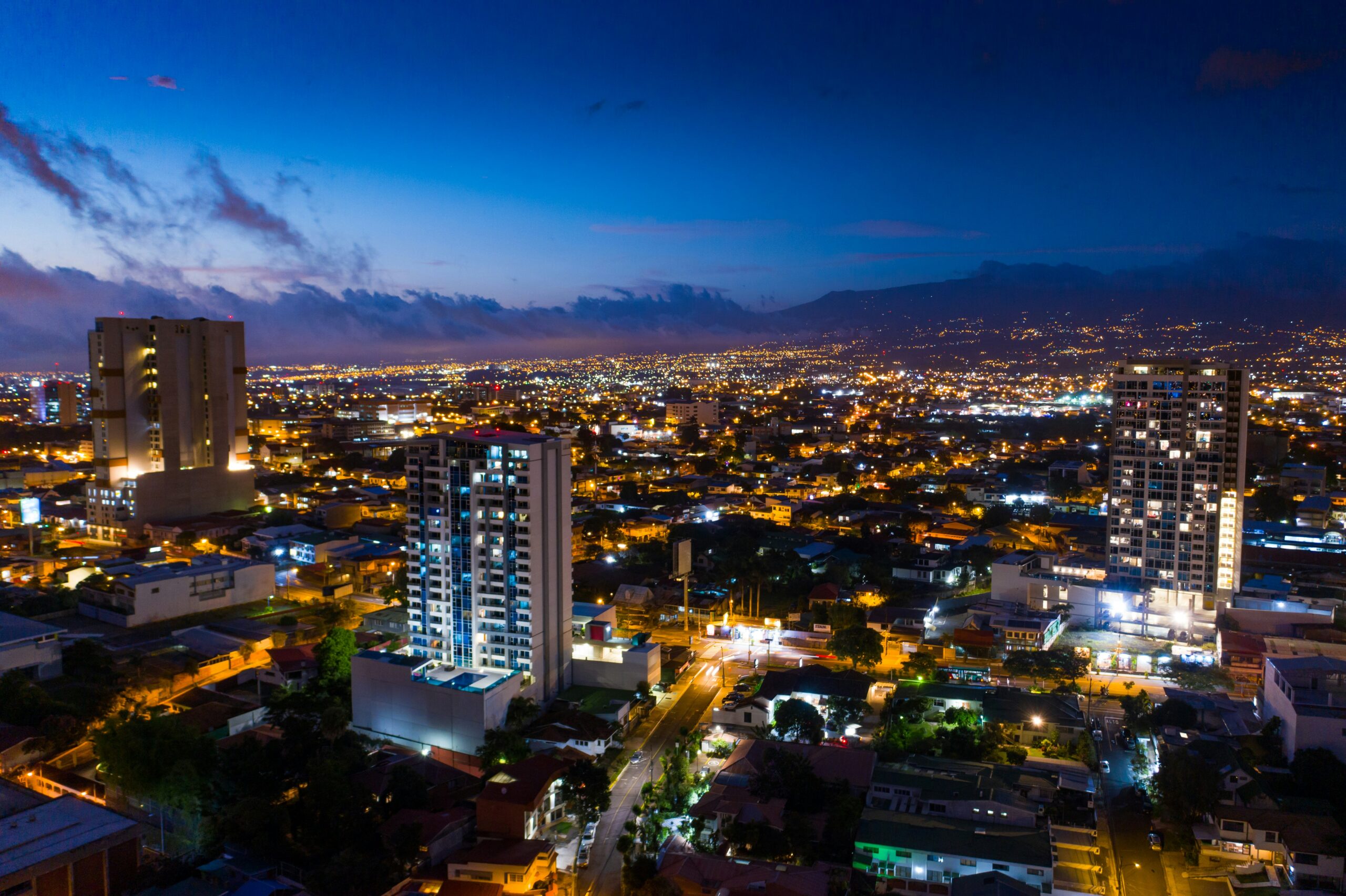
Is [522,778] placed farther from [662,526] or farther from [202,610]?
[662,526]

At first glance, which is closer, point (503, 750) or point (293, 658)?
point (503, 750)

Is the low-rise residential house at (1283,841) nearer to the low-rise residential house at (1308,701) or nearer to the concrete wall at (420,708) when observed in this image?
the low-rise residential house at (1308,701)

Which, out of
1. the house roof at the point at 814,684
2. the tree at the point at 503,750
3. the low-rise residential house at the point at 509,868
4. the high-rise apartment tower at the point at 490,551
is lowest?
the low-rise residential house at the point at 509,868

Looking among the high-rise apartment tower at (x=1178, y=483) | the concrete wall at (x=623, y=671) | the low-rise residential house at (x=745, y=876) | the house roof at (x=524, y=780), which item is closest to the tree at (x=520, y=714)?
the house roof at (x=524, y=780)

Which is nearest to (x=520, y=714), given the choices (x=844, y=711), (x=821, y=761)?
(x=821, y=761)

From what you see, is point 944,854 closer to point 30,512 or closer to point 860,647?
point 860,647

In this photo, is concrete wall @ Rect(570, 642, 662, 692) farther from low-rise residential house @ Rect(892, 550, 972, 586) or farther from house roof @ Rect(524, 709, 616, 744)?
low-rise residential house @ Rect(892, 550, 972, 586)
